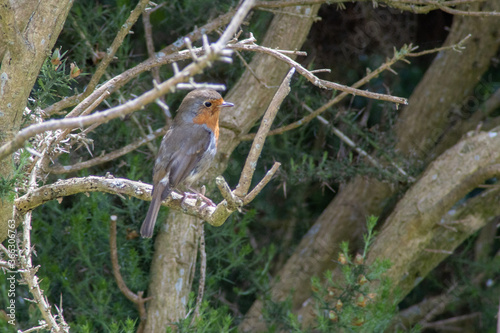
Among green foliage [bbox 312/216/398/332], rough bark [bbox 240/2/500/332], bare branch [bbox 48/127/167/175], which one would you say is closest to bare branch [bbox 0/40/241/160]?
bare branch [bbox 48/127/167/175]

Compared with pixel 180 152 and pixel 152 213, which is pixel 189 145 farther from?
pixel 152 213

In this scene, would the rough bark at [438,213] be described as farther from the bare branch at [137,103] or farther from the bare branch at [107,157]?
the bare branch at [137,103]

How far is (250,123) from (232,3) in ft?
3.48

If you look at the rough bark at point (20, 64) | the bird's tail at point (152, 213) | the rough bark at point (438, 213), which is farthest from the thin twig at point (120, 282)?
the rough bark at point (438, 213)

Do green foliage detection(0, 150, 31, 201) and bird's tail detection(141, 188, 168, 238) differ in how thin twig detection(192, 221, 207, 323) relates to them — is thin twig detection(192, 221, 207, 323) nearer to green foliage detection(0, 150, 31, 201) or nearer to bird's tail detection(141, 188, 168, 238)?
bird's tail detection(141, 188, 168, 238)

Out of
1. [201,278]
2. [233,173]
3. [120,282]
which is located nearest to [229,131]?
[233,173]

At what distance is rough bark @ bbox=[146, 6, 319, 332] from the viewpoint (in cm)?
480

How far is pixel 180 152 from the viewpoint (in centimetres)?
441

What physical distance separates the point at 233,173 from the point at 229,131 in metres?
0.60

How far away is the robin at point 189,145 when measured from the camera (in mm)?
4165

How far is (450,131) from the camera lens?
605 centimetres

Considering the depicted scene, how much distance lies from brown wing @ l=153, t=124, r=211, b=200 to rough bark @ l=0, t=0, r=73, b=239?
4.42ft

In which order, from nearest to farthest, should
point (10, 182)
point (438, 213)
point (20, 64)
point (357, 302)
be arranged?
point (10, 182) → point (20, 64) → point (357, 302) → point (438, 213)

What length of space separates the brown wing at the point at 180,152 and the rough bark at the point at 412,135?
6.40 feet
